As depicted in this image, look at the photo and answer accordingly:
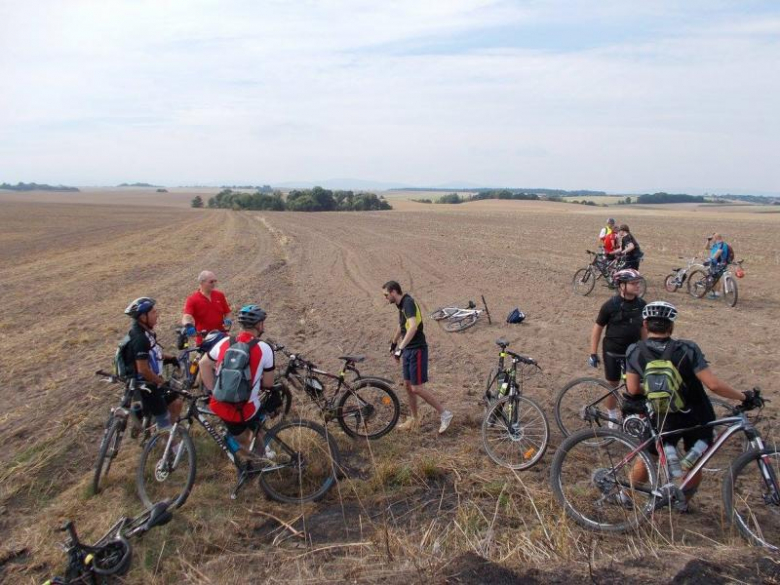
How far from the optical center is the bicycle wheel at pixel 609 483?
4.29 metres

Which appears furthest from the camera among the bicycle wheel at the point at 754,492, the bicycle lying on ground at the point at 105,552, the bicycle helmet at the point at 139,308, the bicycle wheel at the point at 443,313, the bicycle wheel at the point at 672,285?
the bicycle wheel at the point at 672,285

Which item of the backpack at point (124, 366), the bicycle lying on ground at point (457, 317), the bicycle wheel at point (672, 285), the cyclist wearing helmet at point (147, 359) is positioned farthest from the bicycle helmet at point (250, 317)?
the bicycle wheel at point (672, 285)

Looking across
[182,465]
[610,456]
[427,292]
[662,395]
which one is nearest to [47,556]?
[182,465]

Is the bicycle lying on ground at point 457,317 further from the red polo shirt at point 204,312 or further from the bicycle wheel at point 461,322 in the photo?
the red polo shirt at point 204,312

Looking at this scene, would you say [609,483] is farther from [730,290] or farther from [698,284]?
[698,284]

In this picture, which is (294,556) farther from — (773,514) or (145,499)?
(773,514)

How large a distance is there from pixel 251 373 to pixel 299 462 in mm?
1037

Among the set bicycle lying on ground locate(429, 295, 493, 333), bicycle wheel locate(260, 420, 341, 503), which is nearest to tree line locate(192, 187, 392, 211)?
bicycle lying on ground locate(429, 295, 493, 333)

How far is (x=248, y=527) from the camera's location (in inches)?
188

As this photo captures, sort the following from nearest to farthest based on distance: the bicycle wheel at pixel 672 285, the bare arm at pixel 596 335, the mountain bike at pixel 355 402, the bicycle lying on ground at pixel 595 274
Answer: the bare arm at pixel 596 335 < the mountain bike at pixel 355 402 < the bicycle wheel at pixel 672 285 < the bicycle lying on ground at pixel 595 274

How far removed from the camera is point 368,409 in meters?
6.32

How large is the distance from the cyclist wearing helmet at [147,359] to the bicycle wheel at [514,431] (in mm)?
3404

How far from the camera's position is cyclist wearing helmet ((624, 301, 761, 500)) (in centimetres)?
416

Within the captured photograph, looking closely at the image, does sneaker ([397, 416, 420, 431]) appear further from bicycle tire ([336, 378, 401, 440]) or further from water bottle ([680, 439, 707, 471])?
water bottle ([680, 439, 707, 471])
